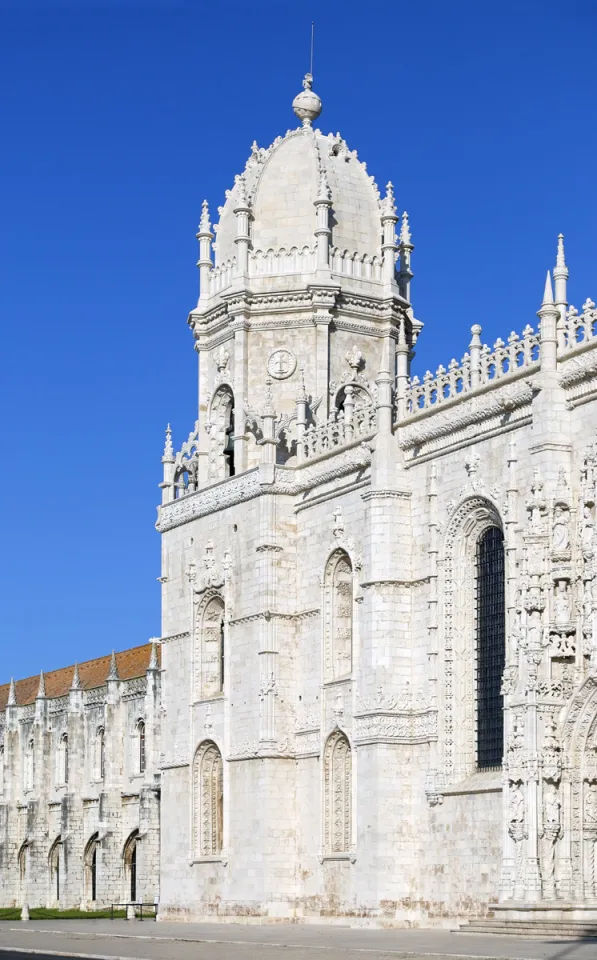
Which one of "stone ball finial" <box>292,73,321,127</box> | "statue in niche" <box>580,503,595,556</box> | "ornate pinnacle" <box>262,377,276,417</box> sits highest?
"stone ball finial" <box>292,73,321,127</box>

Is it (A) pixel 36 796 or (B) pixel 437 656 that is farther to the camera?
(A) pixel 36 796

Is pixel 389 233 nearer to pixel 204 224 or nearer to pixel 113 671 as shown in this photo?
pixel 204 224

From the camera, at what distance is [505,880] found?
114ft

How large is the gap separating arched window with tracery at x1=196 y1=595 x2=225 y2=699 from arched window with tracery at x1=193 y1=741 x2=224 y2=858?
5.17 feet

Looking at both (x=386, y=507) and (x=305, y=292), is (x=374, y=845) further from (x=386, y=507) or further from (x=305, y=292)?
(x=305, y=292)

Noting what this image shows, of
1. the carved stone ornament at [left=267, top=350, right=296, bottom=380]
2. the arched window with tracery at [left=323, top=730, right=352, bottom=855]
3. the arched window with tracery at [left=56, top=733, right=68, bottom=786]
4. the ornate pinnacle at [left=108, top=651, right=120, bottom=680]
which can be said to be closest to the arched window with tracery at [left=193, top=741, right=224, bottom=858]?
the arched window with tracery at [left=323, top=730, right=352, bottom=855]

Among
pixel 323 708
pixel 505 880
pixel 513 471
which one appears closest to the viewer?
pixel 505 880

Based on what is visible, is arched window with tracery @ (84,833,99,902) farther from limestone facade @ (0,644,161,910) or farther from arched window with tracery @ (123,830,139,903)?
arched window with tracery @ (123,830,139,903)

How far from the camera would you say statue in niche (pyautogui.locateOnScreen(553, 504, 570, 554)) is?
3488 cm

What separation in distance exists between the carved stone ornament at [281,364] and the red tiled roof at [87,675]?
21.4 m

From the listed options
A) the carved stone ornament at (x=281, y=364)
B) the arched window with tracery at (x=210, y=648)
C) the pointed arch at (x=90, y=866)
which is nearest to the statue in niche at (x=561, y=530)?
the carved stone ornament at (x=281, y=364)

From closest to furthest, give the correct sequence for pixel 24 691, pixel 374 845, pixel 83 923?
pixel 374 845 → pixel 83 923 → pixel 24 691

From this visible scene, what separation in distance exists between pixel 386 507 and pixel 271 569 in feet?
16.2

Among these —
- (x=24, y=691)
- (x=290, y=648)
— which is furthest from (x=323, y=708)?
(x=24, y=691)
